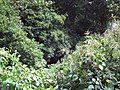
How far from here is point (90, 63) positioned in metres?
3.24

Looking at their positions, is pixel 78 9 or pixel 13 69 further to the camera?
pixel 78 9

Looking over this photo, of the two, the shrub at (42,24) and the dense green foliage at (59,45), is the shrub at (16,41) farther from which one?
the shrub at (42,24)

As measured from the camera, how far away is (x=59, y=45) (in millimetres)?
6309

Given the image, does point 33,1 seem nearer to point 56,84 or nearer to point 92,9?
point 92,9

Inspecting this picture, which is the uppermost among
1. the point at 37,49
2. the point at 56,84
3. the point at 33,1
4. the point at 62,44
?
the point at 33,1

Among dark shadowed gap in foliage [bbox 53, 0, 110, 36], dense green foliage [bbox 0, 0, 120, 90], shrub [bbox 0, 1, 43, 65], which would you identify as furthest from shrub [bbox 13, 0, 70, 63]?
dark shadowed gap in foliage [bbox 53, 0, 110, 36]

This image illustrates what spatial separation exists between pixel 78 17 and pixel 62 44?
106cm

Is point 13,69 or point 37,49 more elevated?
point 37,49

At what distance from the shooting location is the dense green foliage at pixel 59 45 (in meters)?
3.17

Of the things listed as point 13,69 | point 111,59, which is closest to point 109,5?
point 111,59

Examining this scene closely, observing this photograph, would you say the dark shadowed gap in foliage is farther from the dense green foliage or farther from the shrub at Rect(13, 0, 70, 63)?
the shrub at Rect(13, 0, 70, 63)

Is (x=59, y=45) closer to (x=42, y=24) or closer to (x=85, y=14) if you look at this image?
(x=42, y=24)

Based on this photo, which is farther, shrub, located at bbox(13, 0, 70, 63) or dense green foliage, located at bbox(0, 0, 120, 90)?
shrub, located at bbox(13, 0, 70, 63)

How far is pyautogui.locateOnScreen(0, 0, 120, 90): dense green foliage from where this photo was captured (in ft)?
10.4
